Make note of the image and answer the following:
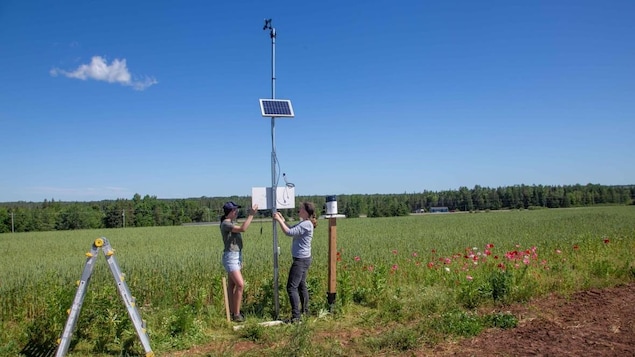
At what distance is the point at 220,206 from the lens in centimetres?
7800

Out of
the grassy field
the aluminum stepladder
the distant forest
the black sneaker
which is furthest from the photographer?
the distant forest

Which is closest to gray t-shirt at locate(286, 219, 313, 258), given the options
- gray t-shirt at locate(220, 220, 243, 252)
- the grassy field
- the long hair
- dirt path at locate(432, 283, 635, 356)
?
the long hair

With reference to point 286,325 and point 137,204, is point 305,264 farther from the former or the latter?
point 137,204

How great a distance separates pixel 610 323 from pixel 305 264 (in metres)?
4.27

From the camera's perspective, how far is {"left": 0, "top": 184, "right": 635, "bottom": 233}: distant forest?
55.8 metres

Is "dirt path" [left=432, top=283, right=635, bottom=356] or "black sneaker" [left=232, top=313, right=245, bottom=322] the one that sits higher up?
"dirt path" [left=432, top=283, right=635, bottom=356]

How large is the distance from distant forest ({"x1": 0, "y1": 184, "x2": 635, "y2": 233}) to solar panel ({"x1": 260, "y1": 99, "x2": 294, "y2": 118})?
22.6 meters

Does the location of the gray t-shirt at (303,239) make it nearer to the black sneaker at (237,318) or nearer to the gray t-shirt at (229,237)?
the gray t-shirt at (229,237)

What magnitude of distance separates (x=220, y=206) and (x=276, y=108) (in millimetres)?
73768

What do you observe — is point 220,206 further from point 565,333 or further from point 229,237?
point 565,333

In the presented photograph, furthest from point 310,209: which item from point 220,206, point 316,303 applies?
point 220,206

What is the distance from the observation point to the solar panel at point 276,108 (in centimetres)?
650

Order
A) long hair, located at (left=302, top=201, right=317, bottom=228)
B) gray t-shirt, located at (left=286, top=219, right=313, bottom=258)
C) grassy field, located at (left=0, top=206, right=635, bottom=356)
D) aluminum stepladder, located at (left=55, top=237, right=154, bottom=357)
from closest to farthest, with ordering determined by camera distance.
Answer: aluminum stepladder, located at (left=55, top=237, right=154, bottom=357) → grassy field, located at (left=0, top=206, right=635, bottom=356) → gray t-shirt, located at (left=286, top=219, right=313, bottom=258) → long hair, located at (left=302, top=201, right=317, bottom=228)

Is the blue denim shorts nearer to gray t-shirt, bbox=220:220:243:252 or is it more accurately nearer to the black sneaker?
gray t-shirt, bbox=220:220:243:252
